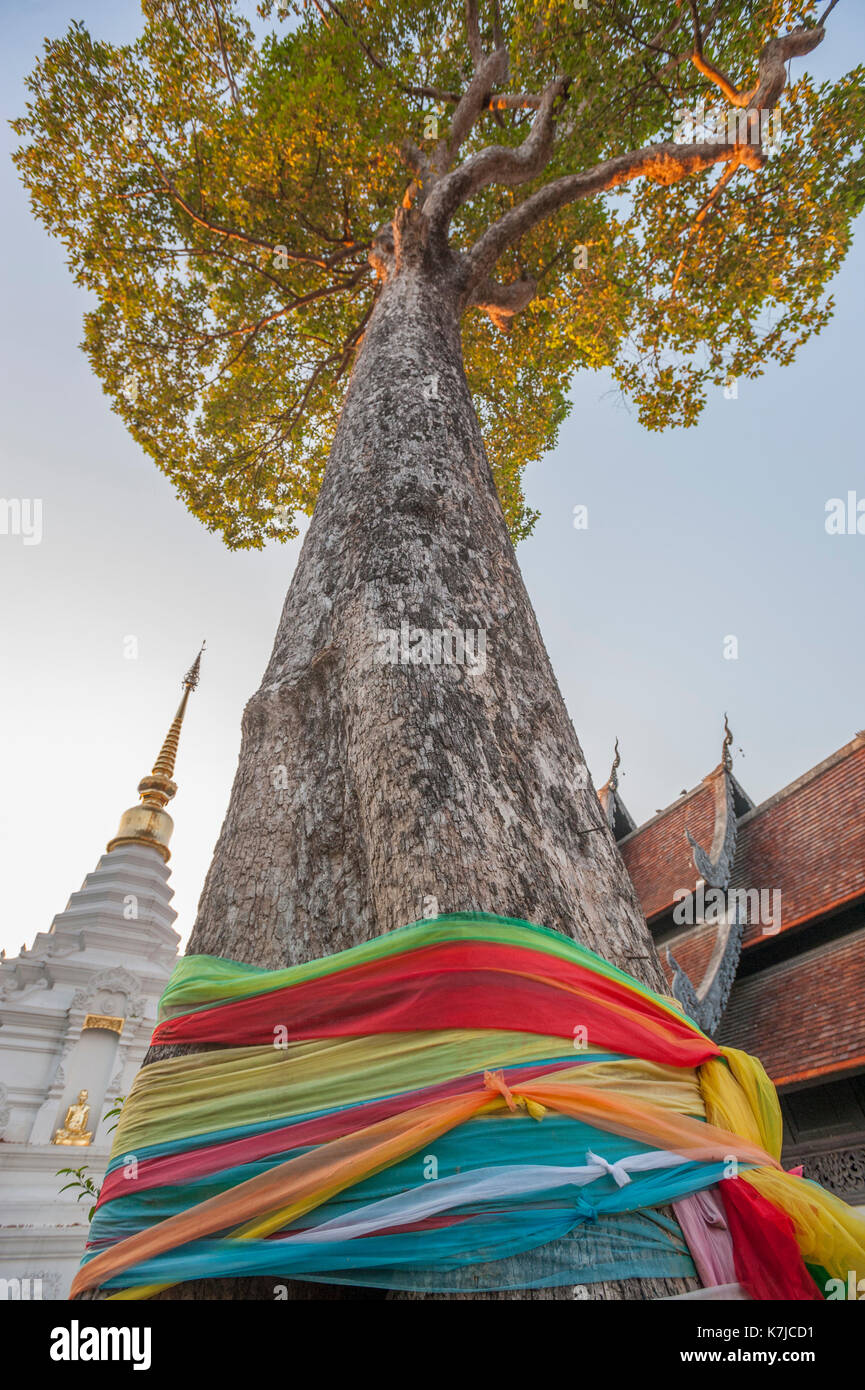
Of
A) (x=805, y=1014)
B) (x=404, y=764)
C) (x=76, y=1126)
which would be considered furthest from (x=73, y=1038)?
(x=404, y=764)

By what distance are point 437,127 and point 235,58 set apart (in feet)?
7.47

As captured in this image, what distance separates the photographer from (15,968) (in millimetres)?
11391

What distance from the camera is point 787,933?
8.46 meters

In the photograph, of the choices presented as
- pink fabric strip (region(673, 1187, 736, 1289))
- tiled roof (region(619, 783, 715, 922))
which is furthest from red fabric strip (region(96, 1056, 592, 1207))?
tiled roof (region(619, 783, 715, 922))

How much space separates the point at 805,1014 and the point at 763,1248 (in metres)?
7.44

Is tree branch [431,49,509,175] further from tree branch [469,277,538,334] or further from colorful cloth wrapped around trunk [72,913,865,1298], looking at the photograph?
colorful cloth wrapped around trunk [72,913,865,1298]

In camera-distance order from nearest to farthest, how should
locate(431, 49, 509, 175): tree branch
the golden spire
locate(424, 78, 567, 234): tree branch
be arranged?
locate(424, 78, 567, 234): tree branch
locate(431, 49, 509, 175): tree branch
the golden spire

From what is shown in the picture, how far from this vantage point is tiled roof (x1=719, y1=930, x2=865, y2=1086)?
644 cm

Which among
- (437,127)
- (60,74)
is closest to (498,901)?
(437,127)

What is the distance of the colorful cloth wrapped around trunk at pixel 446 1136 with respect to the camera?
97 centimetres

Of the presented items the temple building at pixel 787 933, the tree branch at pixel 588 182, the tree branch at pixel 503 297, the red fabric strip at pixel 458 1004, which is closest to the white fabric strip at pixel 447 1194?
the red fabric strip at pixel 458 1004

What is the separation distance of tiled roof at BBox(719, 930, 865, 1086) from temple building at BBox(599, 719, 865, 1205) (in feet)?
0.05

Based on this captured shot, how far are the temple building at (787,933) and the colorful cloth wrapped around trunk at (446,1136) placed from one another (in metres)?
6.12

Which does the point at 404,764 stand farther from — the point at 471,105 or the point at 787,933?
the point at 787,933
